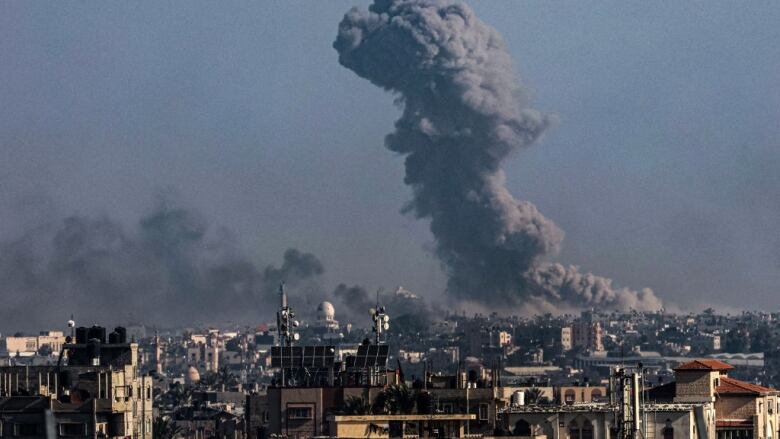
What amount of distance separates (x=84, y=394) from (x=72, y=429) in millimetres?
3442

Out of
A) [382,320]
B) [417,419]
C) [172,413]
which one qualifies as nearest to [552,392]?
[172,413]

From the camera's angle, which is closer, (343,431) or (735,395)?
(343,431)

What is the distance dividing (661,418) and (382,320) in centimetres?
1794

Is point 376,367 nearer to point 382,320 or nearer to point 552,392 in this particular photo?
point 382,320

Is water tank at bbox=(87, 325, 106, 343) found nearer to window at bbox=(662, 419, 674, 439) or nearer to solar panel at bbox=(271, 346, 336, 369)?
solar panel at bbox=(271, 346, 336, 369)

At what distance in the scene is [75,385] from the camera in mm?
90438

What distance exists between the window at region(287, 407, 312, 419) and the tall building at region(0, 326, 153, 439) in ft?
20.2

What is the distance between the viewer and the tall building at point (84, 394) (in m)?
83.9

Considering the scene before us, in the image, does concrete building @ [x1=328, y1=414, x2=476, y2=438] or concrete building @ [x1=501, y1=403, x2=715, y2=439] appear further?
concrete building @ [x1=501, y1=403, x2=715, y2=439]

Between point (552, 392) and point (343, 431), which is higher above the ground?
point (552, 392)

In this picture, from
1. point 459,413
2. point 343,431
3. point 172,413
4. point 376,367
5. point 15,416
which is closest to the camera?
point 343,431

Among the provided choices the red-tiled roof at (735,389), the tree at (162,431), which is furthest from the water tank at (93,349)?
the red-tiled roof at (735,389)

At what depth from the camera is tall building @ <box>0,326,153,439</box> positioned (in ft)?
275

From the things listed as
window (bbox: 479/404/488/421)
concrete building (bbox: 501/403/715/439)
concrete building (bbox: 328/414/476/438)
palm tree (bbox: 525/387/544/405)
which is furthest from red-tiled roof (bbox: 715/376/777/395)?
palm tree (bbox: 525/387/544/405)
